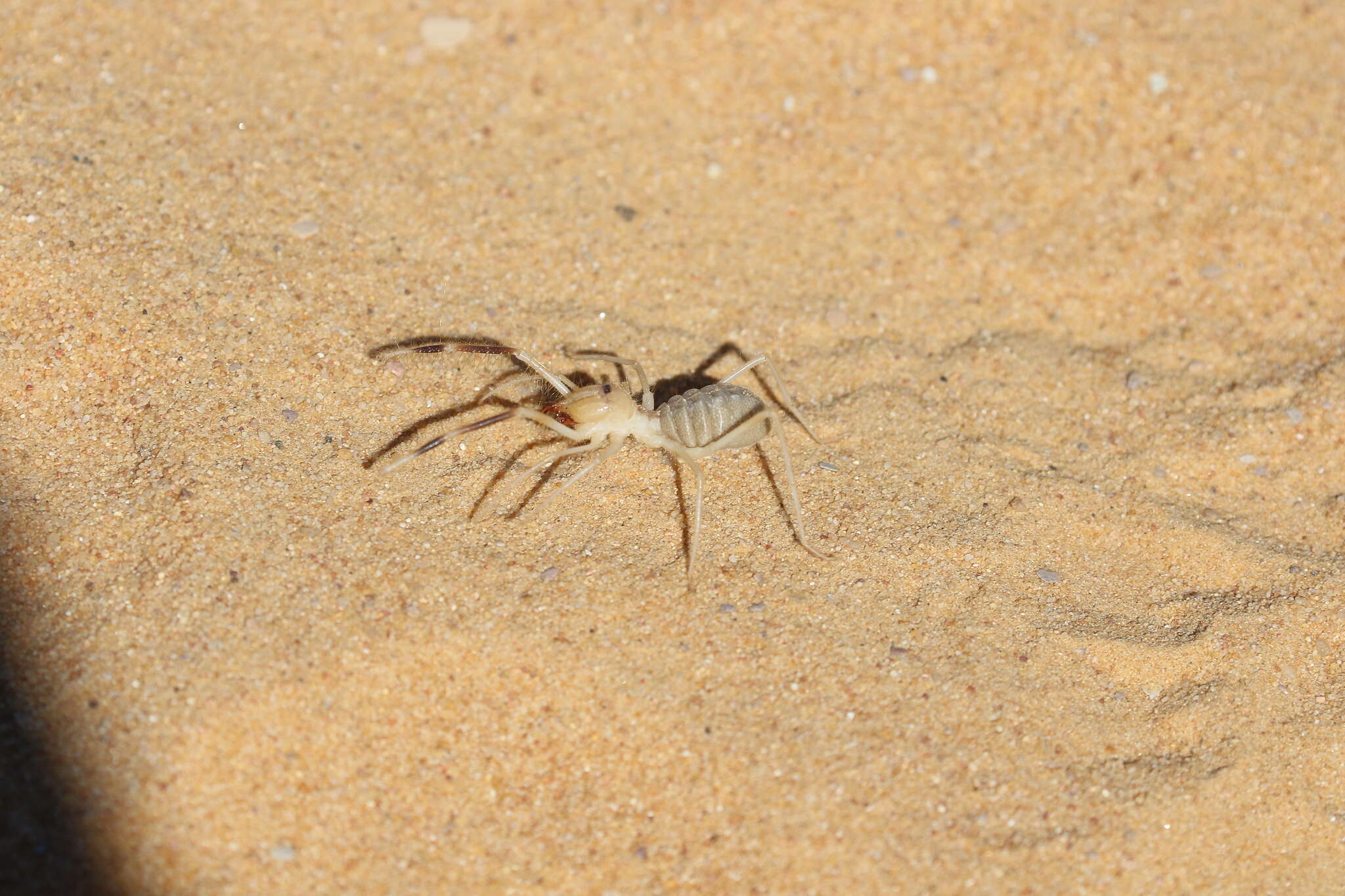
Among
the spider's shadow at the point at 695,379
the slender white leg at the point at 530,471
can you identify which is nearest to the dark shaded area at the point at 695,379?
the spider's shadow at the point at 695,379

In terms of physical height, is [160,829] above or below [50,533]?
below

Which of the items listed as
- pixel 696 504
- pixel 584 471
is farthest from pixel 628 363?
pixel 696 504

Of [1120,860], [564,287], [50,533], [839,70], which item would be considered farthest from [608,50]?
[1120,860]

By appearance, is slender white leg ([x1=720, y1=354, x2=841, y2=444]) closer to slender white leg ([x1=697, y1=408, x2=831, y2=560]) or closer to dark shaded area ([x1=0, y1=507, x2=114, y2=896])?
slender white leg ([x1=697, y1=408, x2=831, y2=560])

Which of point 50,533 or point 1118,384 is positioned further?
point 1118,384

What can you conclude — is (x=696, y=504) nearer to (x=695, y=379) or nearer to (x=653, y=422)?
(x=653, y=422)

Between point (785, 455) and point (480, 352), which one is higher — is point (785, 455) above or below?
below

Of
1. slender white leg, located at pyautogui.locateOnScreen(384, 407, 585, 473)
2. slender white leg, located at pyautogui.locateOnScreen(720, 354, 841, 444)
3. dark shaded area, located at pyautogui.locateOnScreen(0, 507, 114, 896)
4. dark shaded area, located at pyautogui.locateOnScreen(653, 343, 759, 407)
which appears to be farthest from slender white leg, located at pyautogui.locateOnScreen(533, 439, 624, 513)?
dark shaded area, located at pyautogui.locateOnScreen(0, 507, 114, 896)

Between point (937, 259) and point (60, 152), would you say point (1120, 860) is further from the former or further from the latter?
point (60, 152)
